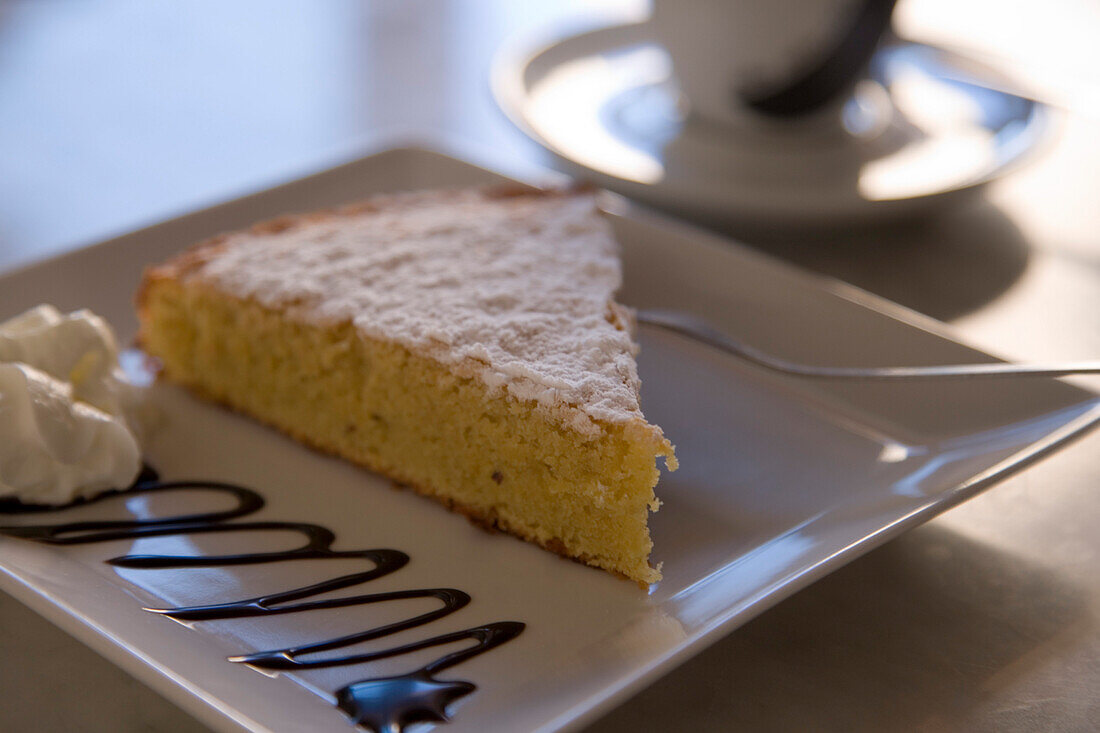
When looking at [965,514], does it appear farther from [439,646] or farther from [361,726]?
[361,726]

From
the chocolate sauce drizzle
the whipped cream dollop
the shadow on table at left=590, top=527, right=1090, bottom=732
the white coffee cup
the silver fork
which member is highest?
the white coffee cup

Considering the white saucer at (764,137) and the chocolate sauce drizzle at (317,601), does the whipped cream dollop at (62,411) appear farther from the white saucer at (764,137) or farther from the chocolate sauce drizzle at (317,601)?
the white saucer at (764,137)

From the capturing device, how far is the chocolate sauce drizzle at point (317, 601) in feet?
4.49

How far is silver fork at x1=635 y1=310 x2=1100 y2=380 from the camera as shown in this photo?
6.08 feet

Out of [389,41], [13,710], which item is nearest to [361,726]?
[13,710]

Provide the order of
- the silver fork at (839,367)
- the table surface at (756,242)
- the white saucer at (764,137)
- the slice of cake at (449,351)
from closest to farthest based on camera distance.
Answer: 1. the table surface at (756,242)
2. the slice of cake at (449,351)
3. the silver fork at (839,367)
4. the white saucer at (764,137)

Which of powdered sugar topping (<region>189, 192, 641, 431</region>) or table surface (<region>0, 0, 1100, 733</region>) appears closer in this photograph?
table surface (<region>0, 0, 1100, 733</region>)

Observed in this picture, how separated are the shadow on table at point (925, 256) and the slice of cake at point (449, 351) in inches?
27.5

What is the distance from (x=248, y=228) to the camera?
239 centimetres

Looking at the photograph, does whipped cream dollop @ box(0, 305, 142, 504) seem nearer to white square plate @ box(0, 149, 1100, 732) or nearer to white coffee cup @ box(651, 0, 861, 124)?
white square plate @ box(0, 149, 1100, 732)

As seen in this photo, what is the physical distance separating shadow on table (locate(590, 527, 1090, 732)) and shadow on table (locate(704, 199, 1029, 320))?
94cm

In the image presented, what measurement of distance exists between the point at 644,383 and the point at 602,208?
0.54m

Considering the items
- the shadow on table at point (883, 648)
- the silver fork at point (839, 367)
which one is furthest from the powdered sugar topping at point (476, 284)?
the shadow on table at point (883, 648)

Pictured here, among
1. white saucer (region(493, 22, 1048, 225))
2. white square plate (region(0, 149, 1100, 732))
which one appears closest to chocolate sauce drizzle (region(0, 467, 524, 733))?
white square plate (region(0, 149, 1100, 732))
